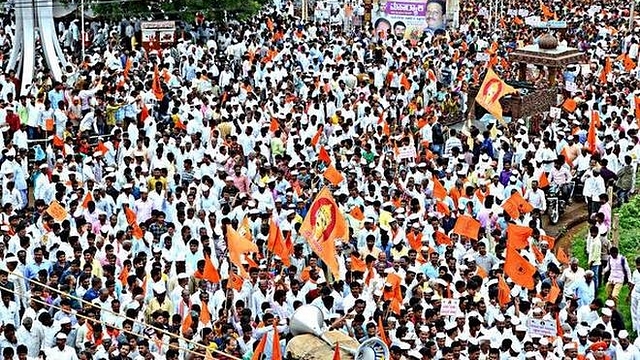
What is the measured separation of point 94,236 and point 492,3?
64.1ft

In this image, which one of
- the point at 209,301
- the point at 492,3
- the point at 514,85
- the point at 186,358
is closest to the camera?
the point at 186,358

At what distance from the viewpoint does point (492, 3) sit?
3180cm

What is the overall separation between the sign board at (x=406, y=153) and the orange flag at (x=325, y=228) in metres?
3.93

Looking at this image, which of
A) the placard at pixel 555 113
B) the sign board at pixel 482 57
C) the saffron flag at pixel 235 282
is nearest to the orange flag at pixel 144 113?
the placard at pixel 555 113

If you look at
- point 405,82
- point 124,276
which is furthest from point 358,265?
point 405,82

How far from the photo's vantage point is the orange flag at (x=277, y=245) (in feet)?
45.1

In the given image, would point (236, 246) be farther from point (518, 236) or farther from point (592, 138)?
point (592, 138)

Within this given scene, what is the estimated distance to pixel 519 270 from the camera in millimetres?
13188

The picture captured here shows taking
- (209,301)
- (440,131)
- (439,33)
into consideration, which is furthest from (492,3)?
(209,301)

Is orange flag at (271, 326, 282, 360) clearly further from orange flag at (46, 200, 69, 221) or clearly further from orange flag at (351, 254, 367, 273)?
orange flag at (46, 200, 69, 221)

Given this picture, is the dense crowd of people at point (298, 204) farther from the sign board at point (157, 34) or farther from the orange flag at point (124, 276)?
the sign board at point (157, 34)

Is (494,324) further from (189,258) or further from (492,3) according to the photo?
(492,3)

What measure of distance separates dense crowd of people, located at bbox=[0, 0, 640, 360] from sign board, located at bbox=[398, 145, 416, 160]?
0.03m

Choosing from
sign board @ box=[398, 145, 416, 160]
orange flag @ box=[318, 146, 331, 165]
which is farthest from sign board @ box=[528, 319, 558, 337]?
orange flag @ box=[318, 146, 331, 165]
